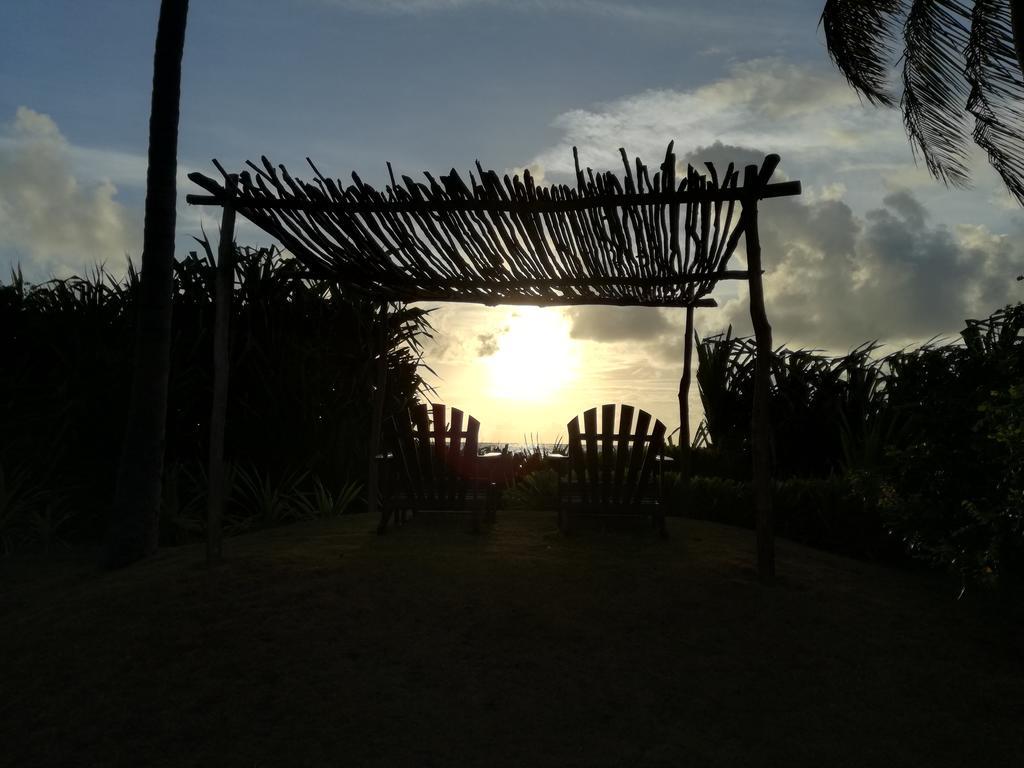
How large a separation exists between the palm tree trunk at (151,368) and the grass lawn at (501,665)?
71 cm

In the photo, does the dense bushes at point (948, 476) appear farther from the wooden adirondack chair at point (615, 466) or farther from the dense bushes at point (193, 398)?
the dense bushes at point (193, 398)

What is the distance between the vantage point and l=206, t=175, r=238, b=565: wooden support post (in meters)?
5.99

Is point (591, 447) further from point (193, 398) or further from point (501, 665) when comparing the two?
point (193, 398)

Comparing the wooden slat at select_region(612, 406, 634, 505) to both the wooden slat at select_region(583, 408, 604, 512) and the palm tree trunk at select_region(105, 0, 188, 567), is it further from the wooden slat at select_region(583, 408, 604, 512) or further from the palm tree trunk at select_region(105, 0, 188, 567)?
the palm tree trunk at select_region(105, 0, 188, 567)

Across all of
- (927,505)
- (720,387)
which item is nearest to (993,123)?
(720,387)

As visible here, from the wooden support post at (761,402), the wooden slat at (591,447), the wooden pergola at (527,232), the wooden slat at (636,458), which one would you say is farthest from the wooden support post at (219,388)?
the wooden support post at (761,402)

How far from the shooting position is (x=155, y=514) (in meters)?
6.90

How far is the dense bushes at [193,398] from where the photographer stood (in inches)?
347

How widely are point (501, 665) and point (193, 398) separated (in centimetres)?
604

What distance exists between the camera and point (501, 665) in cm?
428

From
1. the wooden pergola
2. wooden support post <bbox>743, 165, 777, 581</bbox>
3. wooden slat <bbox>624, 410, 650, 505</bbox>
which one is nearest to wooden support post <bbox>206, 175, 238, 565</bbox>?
the wooden pergola

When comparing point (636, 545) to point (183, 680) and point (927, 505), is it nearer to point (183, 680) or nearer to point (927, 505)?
point (927, 505)

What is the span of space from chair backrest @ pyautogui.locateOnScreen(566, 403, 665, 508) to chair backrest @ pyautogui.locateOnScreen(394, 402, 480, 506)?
0.86m

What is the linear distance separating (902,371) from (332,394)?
19.3 ft
